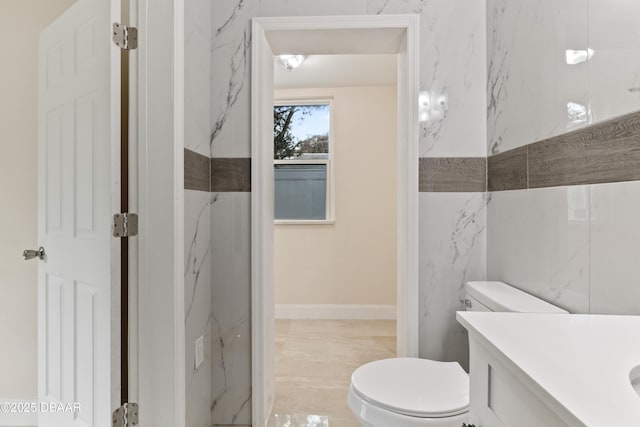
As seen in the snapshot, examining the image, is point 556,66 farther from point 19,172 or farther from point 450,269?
point 19,172

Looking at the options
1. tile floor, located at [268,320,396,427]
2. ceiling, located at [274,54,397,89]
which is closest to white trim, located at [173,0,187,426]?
tile floor, located at [268,320,396,427]

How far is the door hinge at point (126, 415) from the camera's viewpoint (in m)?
1.22

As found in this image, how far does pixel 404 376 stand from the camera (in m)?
→ 1.24

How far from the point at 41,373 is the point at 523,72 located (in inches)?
95.5

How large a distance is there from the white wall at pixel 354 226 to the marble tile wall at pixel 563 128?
5.34 ft

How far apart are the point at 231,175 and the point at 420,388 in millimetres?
1256

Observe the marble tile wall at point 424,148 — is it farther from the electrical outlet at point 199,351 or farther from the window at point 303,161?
the window at point 303,161

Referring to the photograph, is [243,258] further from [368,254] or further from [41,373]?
[368,254]

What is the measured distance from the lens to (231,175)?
1691mm

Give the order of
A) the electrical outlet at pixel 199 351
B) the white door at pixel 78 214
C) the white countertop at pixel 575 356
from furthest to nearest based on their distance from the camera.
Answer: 1. the electrical outlet at pixel 199 351
2. the white door at pixel 78 214
3. the white countertop at pixel 575 356

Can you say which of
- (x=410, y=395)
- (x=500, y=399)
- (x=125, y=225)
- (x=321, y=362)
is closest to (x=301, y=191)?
(x=321, y=362)

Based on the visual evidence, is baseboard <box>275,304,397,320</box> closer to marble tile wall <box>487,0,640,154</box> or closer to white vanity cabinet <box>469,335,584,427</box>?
marble tile wall <box>487,0,640,154</box>

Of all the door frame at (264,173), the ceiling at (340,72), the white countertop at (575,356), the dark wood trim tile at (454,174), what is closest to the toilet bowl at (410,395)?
the door frame at (264,173)

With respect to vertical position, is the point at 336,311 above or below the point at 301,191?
below
